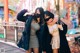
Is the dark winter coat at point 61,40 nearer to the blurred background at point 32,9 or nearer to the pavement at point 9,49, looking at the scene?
the blurred background at point 32,9

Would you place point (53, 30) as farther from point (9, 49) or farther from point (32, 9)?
point (9, 49)

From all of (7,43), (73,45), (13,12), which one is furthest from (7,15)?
(73,45)

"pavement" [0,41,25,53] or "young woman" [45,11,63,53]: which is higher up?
"young woman" [45,11,63,53]

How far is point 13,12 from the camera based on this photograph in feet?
42.2

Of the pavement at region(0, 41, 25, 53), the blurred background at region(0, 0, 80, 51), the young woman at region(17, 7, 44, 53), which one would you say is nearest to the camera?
the young woman at region(17, 7, 44, 53)

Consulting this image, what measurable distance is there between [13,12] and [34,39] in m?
7.05

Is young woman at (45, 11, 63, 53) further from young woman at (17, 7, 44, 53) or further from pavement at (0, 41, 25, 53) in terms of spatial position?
pavement at (0, 41, 25, 53)

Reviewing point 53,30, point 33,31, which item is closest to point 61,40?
point 53,30

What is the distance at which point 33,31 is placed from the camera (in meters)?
5.93

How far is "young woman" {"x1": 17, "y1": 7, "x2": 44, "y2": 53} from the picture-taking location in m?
5.91

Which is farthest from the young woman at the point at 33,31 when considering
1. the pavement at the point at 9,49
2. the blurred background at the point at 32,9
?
the pavement at the point at 9,49

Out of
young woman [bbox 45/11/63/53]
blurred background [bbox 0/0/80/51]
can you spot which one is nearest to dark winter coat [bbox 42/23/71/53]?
young woman [bbox 45/11/63/53]

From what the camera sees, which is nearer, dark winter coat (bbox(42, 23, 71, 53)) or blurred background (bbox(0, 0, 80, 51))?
dark winter coat (bbox(42, 23, 71, 53))

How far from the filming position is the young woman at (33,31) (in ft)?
19.4
